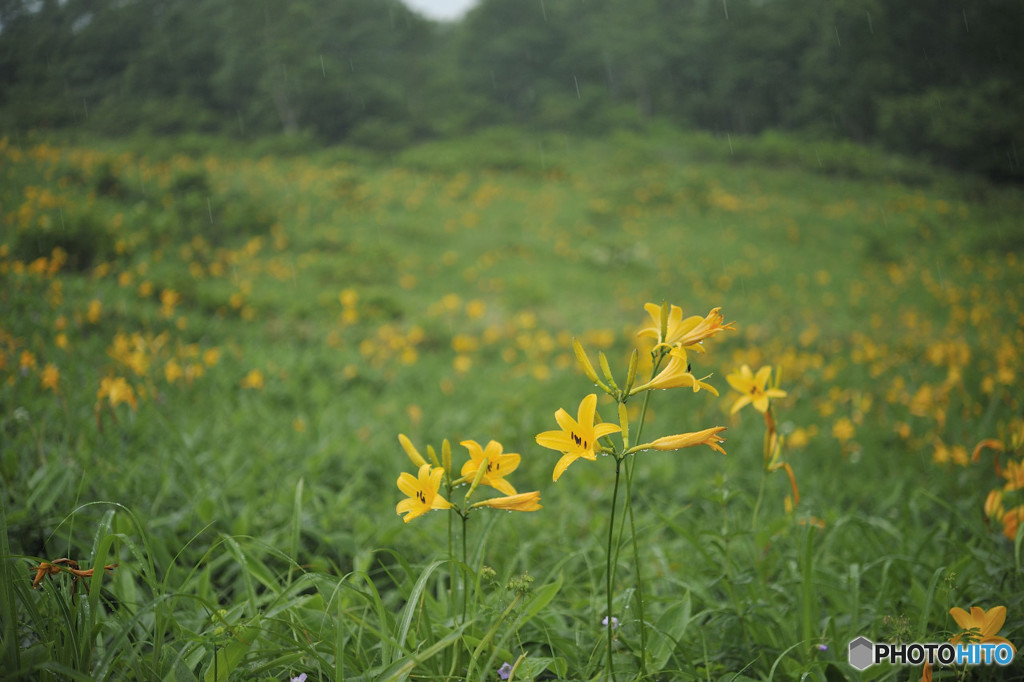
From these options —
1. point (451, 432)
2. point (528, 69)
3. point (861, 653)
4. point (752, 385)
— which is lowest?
point (451, 432)

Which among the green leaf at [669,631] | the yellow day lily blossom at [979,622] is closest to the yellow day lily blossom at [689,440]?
the green leaf at [669,631]

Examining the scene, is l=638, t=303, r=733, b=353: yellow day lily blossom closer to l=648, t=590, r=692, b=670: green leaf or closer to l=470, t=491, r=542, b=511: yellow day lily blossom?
l=470, t=491, r=542, b=511: yellow day lily blossom

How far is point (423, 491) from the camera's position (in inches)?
31.7

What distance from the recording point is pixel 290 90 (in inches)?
554

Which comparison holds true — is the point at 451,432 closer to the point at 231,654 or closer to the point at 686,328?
the point at 231,654

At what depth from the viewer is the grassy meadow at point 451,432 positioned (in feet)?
3.36

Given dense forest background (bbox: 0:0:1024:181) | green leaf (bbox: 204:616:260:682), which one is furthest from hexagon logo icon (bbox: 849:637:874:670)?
dense forest background (bbox: 0:0:1024:181)

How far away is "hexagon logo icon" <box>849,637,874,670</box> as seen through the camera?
1067 mm

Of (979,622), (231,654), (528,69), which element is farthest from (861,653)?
(528,69)

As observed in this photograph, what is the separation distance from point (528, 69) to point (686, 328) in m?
23.7

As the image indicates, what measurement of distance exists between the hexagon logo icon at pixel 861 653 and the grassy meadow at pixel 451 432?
5 centimetres

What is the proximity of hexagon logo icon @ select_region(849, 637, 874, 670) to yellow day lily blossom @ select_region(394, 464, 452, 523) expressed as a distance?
0.94 meters

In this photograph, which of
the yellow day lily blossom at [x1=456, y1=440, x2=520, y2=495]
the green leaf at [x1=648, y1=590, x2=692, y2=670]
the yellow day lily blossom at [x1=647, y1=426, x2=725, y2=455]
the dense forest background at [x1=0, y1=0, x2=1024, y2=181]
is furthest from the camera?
the dense forest background at [x1=0, y1=0, x2=1024, y2=181]

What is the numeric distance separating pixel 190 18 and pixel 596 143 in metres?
13.1
